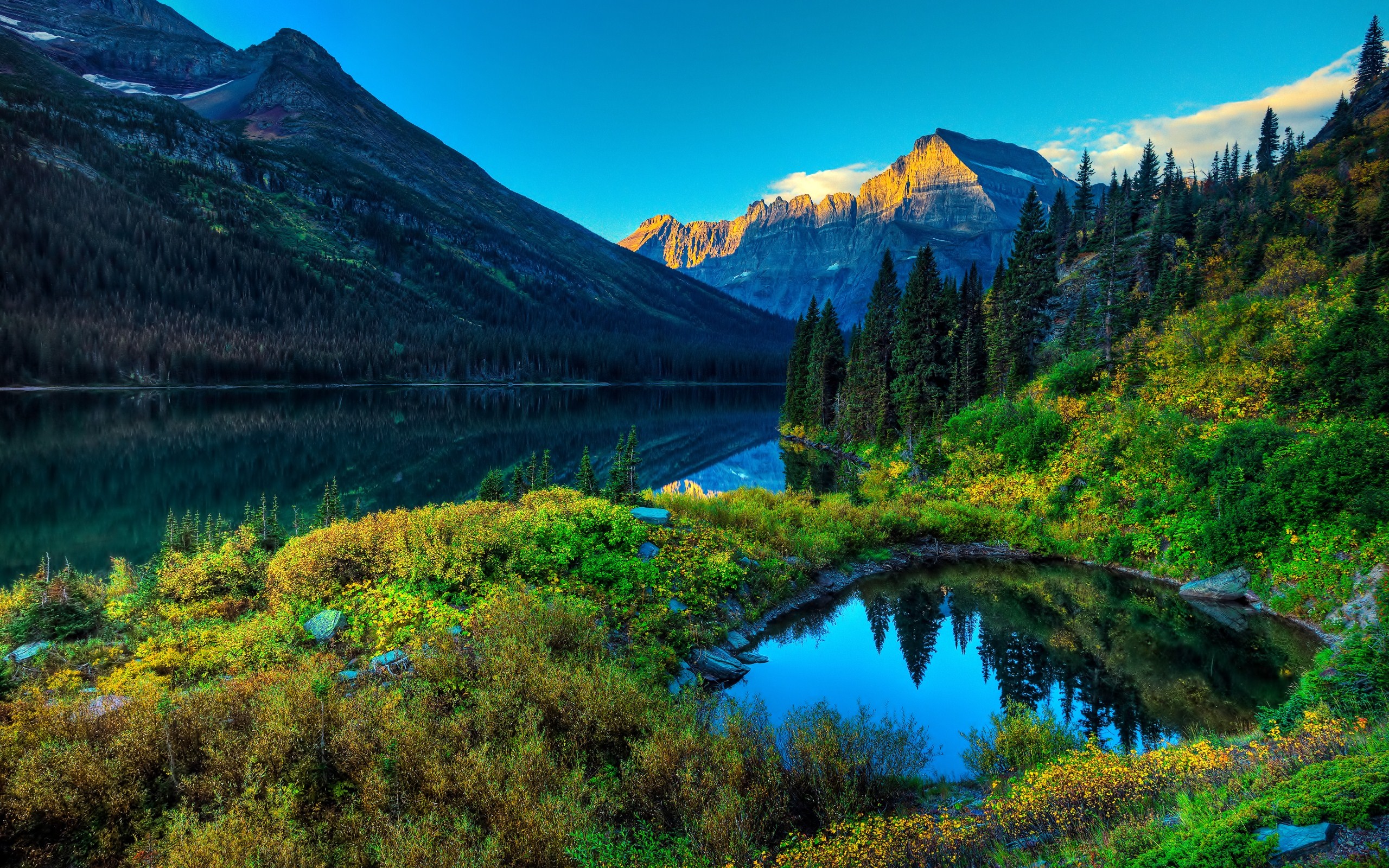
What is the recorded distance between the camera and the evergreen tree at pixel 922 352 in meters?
46.4

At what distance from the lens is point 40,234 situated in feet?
399

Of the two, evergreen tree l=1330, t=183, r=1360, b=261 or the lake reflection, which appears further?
evergreen tree l=1330, t=183, r=1360, b=261

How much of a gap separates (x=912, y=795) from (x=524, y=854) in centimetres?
689

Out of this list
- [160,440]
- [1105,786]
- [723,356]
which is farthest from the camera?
[723,356]

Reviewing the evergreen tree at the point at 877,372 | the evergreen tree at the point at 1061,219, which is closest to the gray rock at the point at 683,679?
the evergreen tree at the point at 877,372

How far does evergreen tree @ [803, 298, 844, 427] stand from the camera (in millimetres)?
67562

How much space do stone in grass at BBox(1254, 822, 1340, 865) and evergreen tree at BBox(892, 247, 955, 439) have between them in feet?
139

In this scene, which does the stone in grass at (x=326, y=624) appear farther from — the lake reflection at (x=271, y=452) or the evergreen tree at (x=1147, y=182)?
the evergreen tree at (x=1147, y=182)

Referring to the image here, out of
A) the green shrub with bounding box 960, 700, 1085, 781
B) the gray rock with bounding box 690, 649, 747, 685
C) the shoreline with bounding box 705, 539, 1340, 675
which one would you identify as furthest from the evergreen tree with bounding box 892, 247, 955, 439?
the green shrub with bounding box 960, 700, 1085, 781

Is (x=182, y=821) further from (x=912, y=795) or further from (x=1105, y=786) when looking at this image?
(x=1105, y=786)

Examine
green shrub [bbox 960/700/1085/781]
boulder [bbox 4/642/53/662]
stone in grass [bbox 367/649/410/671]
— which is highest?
boulder [bbox 4/642/53/662]

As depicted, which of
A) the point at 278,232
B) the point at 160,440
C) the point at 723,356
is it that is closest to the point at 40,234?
the point at 278,232

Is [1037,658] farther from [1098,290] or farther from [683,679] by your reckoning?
[1098,290]

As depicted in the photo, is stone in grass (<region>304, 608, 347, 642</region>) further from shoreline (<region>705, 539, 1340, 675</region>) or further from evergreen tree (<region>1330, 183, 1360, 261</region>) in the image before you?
evergreen tree (<region>1330, 183, 1360, 261</region>)
